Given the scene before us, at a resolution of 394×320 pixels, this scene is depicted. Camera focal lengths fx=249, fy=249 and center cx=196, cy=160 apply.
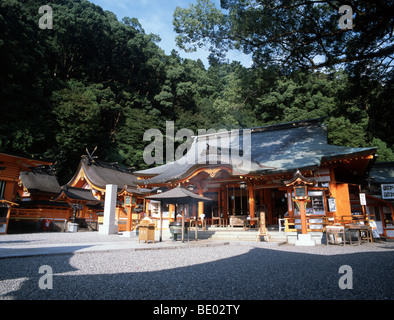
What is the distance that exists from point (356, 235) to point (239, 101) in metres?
7.00

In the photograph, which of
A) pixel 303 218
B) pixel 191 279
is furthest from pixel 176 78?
pixel 191 279

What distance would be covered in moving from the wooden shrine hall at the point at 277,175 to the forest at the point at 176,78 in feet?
7.13

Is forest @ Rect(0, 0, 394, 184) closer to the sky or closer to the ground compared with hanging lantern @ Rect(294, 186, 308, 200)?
closer to the sky

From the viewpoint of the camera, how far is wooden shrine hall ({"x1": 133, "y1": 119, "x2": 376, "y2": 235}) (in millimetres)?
11156

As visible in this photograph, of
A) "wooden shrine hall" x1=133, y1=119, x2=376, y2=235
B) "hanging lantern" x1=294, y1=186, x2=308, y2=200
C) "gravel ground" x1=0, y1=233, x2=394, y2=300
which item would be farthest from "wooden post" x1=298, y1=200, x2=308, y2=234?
"gravel ground" x1=0, y1=233, x2=394, y2=300

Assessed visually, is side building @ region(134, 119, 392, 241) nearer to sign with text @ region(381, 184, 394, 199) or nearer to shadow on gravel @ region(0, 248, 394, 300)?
sign with text @ region(381, 184, 394, 199)

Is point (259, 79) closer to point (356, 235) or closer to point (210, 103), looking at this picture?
point (356, 235)

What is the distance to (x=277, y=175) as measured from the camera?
11.8m

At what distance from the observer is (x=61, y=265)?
5.07 meters

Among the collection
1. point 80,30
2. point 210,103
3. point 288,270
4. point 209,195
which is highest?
point 80,30

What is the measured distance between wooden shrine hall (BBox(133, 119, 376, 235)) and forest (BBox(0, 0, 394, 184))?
2172 mm

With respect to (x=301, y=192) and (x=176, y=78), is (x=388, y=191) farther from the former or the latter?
(x=176, y=78)

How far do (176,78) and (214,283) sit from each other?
32516mm
